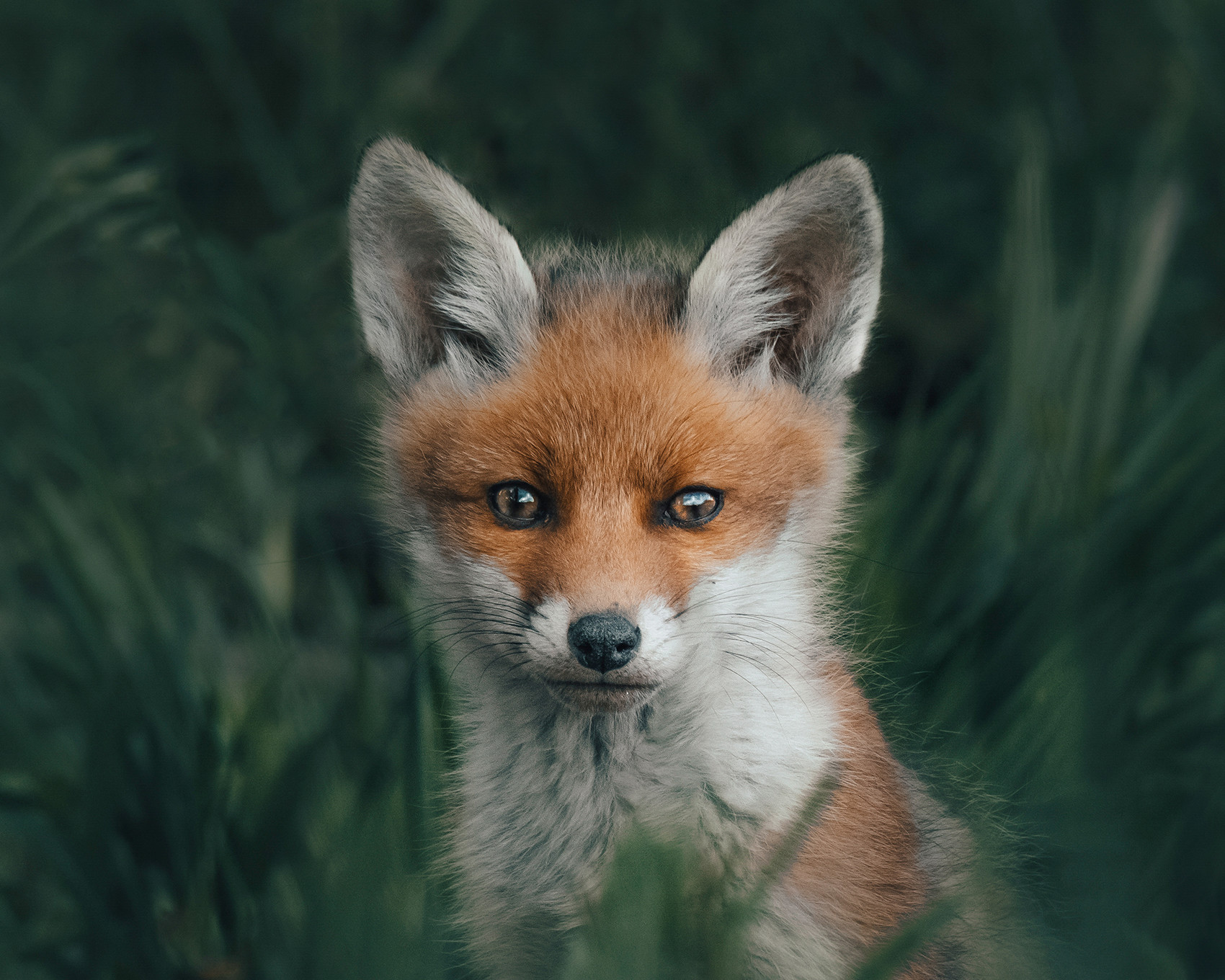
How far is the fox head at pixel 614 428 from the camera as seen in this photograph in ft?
4.03

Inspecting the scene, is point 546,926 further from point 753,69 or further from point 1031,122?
point 753,69

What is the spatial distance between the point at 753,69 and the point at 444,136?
39.0 inches

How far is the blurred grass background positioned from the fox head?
17 centimetres

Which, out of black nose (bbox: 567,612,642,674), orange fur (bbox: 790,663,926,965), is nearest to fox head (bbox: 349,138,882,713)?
black nose (bbox: 567,612,642,674)

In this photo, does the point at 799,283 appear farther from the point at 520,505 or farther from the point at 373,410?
the point at 373,410

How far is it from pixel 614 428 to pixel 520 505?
14 cm

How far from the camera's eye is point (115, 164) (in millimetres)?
2588

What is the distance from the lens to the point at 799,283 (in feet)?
4.79

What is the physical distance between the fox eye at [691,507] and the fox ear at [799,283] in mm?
233

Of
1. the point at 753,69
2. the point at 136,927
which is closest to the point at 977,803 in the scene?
the point at 136,927

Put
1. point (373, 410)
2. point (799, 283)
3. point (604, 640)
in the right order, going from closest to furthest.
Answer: point (604, 640)
point (799, 283)
point (373, 410)

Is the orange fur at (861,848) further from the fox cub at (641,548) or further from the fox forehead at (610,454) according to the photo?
the fox forehead at (610,454)

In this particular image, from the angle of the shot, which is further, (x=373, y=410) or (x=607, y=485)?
(x=373, y=410)

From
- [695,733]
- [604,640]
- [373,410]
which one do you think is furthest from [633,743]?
[373,410]
